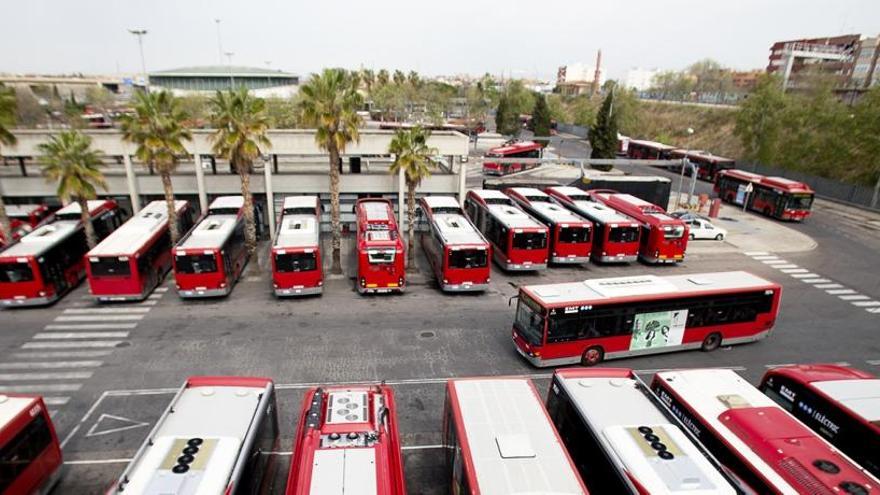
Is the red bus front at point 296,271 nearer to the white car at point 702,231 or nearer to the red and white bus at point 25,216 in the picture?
the red and white bus at point 25,216

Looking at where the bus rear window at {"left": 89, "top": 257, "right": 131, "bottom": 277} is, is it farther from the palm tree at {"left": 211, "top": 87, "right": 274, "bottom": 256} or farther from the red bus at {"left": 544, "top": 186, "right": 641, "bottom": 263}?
the red bus at {"left": 544, "top": 186, "right": 641, "bottom": 263}

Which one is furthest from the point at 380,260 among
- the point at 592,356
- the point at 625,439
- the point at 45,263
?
the point at 45,263

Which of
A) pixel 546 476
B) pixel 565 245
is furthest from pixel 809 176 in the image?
pixel 546 476

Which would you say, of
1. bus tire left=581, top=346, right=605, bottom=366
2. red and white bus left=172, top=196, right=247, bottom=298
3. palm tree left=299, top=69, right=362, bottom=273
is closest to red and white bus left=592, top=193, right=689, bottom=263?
bus tire left=581, top=346, right=605, bottom=366

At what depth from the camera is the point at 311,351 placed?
2025cm

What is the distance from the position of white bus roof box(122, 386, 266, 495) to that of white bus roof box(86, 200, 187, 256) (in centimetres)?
1537

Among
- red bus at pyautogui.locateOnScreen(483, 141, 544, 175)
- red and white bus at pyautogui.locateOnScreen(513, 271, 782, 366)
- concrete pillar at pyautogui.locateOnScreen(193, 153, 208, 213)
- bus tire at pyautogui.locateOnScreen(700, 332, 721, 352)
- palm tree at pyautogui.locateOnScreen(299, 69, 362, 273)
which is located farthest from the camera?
red bus at pyautogui.locateOnScreen(483, 141, 544, 175)

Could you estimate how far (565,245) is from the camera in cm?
2989

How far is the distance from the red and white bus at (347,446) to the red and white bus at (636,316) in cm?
819

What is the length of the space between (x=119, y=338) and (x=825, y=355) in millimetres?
31053

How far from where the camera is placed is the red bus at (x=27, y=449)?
11.1 m

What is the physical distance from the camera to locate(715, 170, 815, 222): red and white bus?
4250cm

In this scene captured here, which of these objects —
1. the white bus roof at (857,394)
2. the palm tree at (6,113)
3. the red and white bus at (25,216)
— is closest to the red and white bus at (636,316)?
the white bus roof at (857,394)

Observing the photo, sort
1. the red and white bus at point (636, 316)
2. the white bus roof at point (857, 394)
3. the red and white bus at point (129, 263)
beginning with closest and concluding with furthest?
the white bus roof at point (857, 394)
the red and white bus at point (636, 316)
the red and white bus at point (129, 263)
